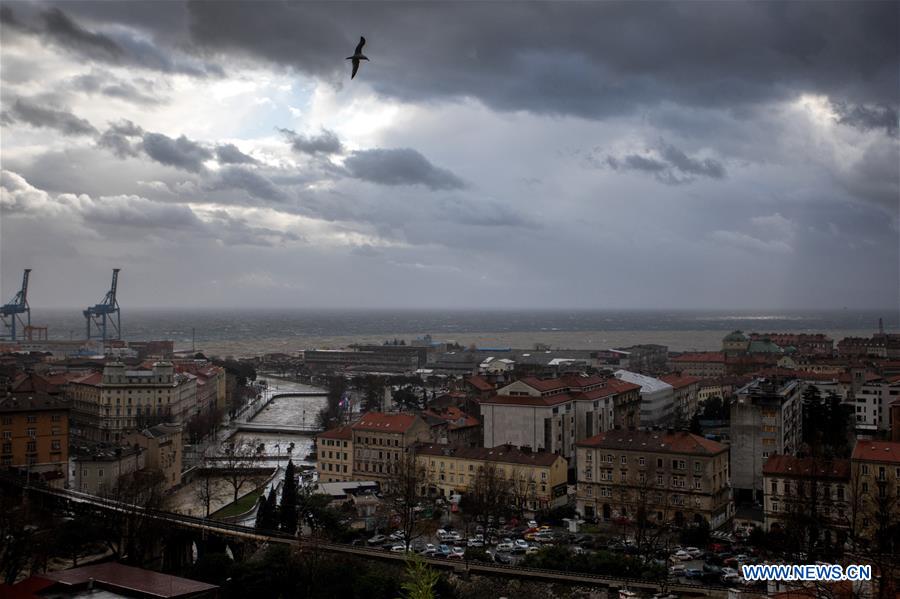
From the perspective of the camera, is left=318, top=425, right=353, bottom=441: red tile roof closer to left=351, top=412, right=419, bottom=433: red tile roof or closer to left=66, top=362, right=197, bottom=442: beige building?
left=351, top=412, right=419, bottom=433: red tile roof

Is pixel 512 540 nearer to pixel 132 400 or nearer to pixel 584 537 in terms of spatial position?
pixel 584 537

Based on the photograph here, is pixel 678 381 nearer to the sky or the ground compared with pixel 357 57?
nearer to the ground

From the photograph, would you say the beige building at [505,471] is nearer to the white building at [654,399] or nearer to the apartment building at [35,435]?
the apartment building at [35,435]

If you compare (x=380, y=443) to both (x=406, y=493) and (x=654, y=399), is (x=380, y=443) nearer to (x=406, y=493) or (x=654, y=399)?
(x=406, y=493)

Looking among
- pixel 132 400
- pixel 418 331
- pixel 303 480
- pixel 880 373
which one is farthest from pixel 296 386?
pixel 418 331

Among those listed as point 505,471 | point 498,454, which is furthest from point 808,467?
point 498,454

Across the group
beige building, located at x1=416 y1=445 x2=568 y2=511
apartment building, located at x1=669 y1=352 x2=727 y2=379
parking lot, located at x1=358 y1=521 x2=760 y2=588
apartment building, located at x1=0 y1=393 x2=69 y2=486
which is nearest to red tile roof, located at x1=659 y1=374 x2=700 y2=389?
apartment building, located at x1=669 y1=352 x2=727 y2=379
